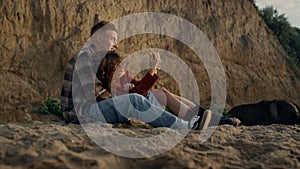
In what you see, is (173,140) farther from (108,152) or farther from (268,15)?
(268,15)

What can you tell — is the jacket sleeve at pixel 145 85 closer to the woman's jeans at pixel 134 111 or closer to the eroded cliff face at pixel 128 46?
the woman's jeans at pixel 134 111

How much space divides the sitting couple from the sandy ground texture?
32 cm

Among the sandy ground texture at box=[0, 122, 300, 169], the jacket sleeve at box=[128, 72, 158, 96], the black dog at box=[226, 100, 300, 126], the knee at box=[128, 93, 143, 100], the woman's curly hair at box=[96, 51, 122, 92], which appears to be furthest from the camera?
the black dog at box=[226, 100, 300, 126]

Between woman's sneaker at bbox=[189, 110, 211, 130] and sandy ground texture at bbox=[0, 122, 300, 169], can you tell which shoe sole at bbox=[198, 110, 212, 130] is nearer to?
woman's sneaker at bbox=[189, 110, 211, 130]

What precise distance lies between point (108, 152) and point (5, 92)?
6717 mm

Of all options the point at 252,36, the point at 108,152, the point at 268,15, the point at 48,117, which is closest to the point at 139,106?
the point at 108,152

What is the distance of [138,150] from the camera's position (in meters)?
3.18

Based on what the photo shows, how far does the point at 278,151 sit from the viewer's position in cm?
354

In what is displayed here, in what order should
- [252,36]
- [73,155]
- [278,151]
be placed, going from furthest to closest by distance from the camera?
1. [252,36]
2. [278,151]
3. [73,155]

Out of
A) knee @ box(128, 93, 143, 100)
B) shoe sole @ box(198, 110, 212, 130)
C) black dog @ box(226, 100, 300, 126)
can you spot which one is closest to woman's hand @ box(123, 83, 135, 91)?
knee @ box(128, 93, 143, 100)

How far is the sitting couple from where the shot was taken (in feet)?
14.3

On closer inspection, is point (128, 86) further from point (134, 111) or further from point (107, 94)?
point (134, 111)

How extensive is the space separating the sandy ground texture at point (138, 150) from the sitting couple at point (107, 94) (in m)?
0.32

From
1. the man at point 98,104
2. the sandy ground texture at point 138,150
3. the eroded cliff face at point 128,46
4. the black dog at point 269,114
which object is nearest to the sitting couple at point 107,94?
the man at point 98,104
